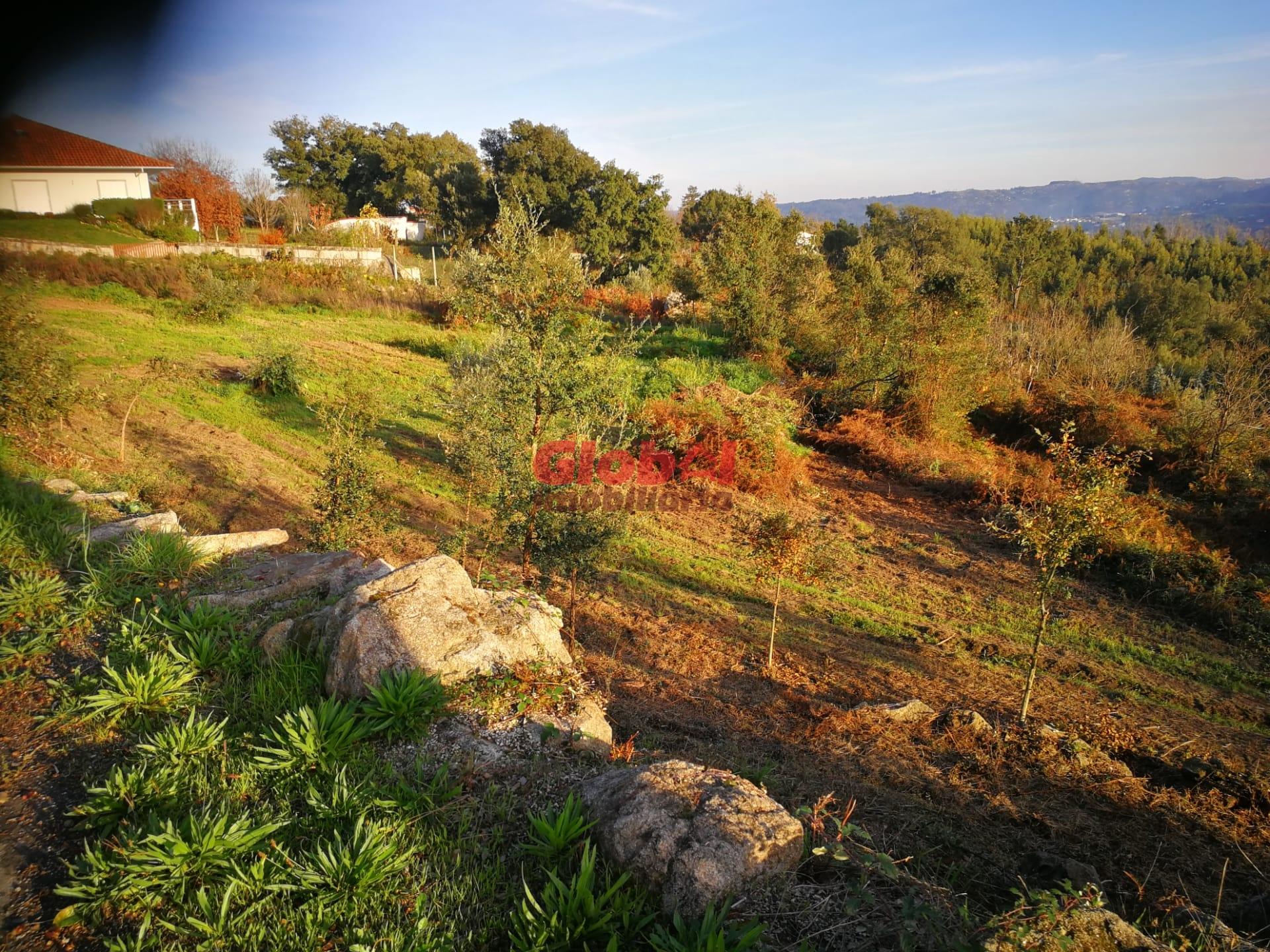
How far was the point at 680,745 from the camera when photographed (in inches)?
233

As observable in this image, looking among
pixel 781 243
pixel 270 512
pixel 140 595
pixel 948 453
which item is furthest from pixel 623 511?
pixel 781 243

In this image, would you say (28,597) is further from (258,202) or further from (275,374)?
(258,202)

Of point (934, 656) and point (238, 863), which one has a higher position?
point (238, 863)

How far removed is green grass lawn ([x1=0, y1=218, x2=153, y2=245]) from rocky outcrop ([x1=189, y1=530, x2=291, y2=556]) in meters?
3.72

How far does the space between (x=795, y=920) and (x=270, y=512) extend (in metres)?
10.5

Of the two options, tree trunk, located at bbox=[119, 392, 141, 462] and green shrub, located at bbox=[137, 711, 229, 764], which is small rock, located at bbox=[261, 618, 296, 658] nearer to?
green shrub, located at bbox=[137, 711, 229, 764]

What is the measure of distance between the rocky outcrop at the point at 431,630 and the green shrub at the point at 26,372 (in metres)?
7.36

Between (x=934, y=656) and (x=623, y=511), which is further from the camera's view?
(x=934, y=656)

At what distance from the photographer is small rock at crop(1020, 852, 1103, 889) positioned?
4.57 m

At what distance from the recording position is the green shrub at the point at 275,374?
1566 cm

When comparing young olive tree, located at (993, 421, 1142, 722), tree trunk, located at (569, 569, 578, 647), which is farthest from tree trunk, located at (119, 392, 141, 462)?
young olive tree, located at (993, 421, 1142, 722)

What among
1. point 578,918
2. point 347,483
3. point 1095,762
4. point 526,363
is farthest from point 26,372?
point 1095,762

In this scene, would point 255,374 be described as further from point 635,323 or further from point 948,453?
point 948,453

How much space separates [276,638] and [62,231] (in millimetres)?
9738
